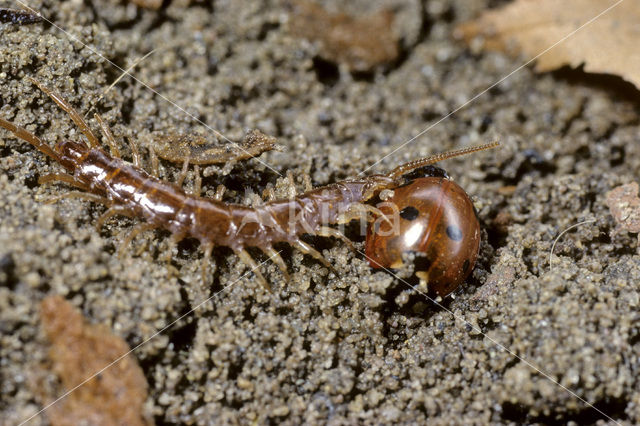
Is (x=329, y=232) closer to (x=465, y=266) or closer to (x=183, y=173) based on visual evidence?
(x=465, y=266)

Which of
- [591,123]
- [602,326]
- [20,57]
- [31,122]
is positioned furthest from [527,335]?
[20,57]

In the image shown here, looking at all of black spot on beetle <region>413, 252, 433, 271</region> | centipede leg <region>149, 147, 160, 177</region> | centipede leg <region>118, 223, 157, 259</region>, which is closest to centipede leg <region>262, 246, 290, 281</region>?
centipede leg <region>118, 223, 157, 259</region>

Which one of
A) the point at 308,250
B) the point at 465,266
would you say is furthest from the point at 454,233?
the point at 308,250

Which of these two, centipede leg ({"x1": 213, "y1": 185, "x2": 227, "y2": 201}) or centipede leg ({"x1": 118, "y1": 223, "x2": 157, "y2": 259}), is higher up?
centipede leg ({"x1": 213, "y1": 185, "x2": 227, "y2": 201})

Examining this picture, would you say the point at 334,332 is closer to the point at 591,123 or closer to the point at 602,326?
the point at 602,326

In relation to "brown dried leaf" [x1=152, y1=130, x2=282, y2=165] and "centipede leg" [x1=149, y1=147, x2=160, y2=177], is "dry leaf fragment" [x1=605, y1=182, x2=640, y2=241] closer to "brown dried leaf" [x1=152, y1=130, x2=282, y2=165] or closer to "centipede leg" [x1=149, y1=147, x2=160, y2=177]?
"brown dried leaf" [x1=152, y1=130, x2=282, y2=165]

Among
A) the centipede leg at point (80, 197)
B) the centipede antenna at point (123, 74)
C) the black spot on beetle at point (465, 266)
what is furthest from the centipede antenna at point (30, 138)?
the black spot on beetle at point (465, 266)
